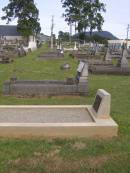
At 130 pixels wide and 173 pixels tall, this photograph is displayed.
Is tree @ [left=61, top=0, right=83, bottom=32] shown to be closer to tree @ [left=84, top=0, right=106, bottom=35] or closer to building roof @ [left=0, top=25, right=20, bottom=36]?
tree @ [left=84, top=0, right=106, bottom=35]

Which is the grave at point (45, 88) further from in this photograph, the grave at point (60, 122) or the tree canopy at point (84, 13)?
the tree canopy at point (84, 13)

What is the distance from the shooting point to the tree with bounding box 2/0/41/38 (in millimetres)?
70688

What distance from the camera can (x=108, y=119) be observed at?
7637 mm

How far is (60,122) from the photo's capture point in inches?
297

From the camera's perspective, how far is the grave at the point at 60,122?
23.4ft

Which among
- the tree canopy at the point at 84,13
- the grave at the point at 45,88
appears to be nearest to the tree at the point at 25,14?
the tree canopy at the point at 84,13

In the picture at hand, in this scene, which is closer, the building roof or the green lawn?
the green lawn

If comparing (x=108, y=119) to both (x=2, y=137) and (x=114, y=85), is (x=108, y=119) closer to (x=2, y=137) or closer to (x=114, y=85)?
(x=2, y=137)

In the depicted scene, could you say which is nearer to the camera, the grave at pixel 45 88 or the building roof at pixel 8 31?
the grave at pixel 45 88

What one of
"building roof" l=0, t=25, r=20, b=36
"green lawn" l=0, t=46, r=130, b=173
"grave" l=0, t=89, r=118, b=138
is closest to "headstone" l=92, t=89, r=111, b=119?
"grave" l=0, t=89, r=118, b=138

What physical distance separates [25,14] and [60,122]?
65.2 meters

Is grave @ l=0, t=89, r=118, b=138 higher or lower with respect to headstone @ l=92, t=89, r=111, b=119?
lower

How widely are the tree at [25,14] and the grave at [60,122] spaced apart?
63.3 meters

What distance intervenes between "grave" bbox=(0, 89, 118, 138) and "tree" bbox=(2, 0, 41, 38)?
63.3 m
